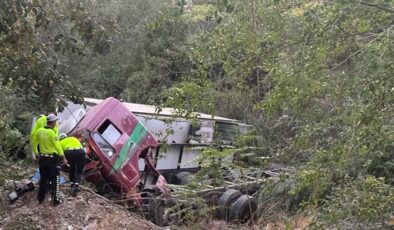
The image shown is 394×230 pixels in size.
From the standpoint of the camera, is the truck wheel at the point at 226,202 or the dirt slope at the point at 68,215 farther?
the truck wheel at the point at 226,202

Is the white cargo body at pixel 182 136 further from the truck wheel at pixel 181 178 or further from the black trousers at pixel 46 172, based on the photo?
the black trousers at pixel 46 172

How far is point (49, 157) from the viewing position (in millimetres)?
9562

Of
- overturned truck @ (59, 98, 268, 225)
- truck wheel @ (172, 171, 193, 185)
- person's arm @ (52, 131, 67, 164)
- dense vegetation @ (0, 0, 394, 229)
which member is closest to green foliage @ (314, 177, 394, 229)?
dense vegetation @ (0, 0, 394, 229)

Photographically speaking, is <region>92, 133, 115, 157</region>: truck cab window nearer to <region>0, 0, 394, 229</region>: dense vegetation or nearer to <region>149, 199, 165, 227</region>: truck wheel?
<region>149, 199, 165, 227</region>: truck wheel

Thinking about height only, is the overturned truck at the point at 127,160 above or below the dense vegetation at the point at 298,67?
below

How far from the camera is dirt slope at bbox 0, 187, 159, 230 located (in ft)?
29.2

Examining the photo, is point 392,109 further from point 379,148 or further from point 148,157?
point 148,157

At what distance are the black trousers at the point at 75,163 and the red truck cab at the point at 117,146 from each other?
4.03 ft

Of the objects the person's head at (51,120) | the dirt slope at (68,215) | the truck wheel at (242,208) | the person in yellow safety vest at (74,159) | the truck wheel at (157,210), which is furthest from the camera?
the truck wheel at (242,208)

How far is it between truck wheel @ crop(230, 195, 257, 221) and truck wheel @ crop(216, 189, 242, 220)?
0.57ft

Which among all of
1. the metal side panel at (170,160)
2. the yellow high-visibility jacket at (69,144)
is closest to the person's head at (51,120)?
the yellow high-visibility jacket at (69,144)

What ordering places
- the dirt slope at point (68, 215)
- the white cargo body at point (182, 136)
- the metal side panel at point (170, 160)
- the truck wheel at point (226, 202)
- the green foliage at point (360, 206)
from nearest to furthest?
1. the green foliage at point (360, 206)
2. the dirt slope at point (68, 215)
3. the truck wheel at point (226, 202)
4. the white cargo body at point (182, 136)
5. the metal side panel at point (170, 160)

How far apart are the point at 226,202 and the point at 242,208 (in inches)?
16.1

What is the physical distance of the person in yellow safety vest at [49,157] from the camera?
9492mm
